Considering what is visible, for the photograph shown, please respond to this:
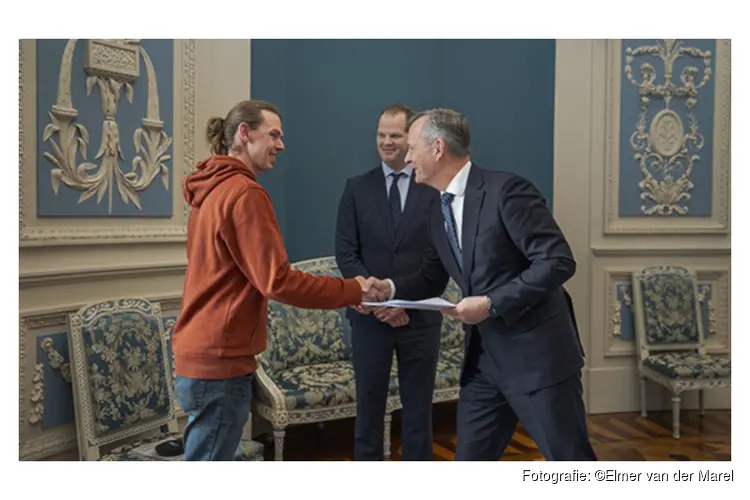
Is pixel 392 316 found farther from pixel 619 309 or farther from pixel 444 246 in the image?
pixel 619 309

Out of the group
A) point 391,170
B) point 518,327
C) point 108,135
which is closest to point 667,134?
point 391,170

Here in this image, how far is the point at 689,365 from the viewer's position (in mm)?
4195

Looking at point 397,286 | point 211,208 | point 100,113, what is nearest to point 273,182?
point 100,113

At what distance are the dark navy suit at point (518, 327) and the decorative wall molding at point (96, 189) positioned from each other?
1665 mm

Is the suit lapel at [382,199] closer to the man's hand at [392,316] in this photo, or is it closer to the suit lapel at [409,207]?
the suit lapel at [409,207]

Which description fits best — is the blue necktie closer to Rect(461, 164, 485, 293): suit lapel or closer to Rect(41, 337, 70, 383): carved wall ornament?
Rect(461, 164, 485, 293): suit lapel

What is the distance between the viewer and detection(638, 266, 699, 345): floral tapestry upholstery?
4484 mm

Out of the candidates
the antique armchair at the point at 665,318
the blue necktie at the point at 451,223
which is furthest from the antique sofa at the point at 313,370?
the blue necktie at the point at 451,223

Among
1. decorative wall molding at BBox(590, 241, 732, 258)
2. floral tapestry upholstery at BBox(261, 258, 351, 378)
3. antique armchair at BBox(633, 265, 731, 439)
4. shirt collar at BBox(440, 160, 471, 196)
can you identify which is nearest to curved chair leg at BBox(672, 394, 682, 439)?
antique armchair at BBox(633, 265, 731, 439)

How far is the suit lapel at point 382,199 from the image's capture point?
295 cm

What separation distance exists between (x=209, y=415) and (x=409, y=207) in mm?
1242

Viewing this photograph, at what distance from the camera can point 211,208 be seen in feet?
6.75

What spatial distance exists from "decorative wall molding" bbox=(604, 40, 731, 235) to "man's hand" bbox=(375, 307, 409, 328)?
2247 mm
